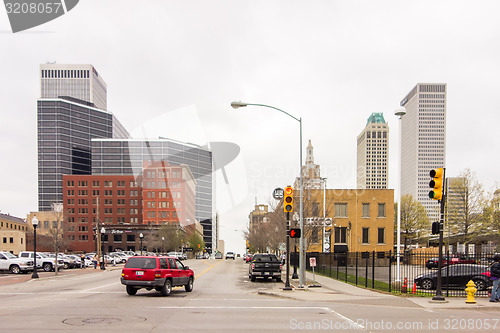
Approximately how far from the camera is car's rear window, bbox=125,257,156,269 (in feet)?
56.2

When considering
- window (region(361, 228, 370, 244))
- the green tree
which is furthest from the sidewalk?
the green tree

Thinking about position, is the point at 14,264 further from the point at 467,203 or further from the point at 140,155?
the point at 140,155

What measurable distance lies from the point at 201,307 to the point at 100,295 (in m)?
5.94

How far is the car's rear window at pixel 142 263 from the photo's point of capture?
17.1 meters

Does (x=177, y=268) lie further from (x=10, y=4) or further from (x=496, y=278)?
(x=10, y=4)

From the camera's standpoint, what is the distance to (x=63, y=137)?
Result: 172 m

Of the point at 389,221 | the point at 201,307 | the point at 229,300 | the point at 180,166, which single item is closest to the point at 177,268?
the point at 229,300

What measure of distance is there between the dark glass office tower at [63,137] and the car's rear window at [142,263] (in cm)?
16903

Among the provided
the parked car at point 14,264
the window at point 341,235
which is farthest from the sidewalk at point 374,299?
the window at point 341,235

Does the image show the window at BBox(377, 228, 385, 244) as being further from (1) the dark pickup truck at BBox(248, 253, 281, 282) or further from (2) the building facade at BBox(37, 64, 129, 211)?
(2) the building facade at BBox(37, 64, 129, 211)

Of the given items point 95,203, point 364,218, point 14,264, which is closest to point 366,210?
point 364,218

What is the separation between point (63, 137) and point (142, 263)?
172 meters

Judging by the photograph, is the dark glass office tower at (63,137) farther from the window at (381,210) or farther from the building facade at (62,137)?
the window at (381,210)

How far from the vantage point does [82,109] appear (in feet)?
582
